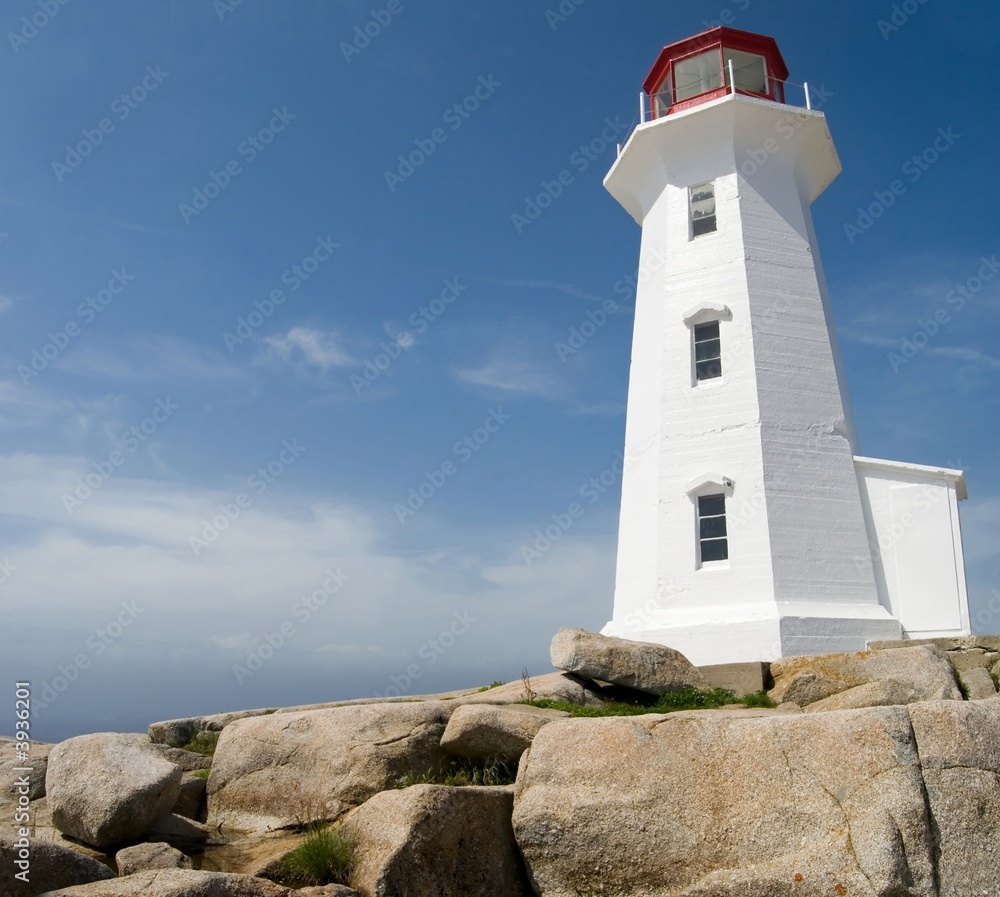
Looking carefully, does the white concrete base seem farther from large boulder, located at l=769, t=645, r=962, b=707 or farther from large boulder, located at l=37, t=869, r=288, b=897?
large boulder, located at l=37, t=869, r=288, b=897

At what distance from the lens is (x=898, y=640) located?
50.4ft

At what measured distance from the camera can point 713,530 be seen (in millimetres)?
→ 16656

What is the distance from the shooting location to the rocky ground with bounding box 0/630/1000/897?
7598mm

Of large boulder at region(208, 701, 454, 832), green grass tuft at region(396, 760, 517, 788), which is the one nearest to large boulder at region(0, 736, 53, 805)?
large boulder at region(208, 701, 454, 832)

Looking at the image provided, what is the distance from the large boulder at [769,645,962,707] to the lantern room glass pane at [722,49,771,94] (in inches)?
555

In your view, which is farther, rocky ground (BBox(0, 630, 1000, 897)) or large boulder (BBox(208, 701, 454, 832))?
large boulder (BBox(208, 701, 454, 832))

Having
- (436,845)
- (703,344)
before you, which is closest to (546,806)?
A: (436,845)

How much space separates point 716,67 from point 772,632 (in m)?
13.7

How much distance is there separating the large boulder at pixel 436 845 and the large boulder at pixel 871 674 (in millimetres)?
5674

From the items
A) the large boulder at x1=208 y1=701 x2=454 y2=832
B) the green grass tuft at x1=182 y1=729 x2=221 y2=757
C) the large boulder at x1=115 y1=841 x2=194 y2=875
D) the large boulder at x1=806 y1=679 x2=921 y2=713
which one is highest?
the large boulder at x1=806 y1=679 x2=921 y2=713

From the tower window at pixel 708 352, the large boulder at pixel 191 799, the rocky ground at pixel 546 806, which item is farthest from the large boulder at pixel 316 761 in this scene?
the tower window at pixel 708 352

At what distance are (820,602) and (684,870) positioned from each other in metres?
8.86

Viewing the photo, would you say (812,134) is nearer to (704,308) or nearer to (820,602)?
(704,308)

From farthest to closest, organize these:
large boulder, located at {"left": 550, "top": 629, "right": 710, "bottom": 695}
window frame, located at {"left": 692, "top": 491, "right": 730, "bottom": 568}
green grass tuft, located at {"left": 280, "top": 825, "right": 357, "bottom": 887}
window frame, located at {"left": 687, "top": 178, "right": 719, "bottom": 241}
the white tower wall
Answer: window frame, located at {"left": 687, "top": 178, "right": 719, "bottom": 241} → window frame, located at {"left": 692, "top": 491, "right": 730, "bottom": 568} → the white tower wall → large boulder, located at {"left": 550, "top": 629, "right": 710, "bottom": 695} → green grass tuft, located at {"left": 280, "top": 825, "right": 357, "bottom": 887}
